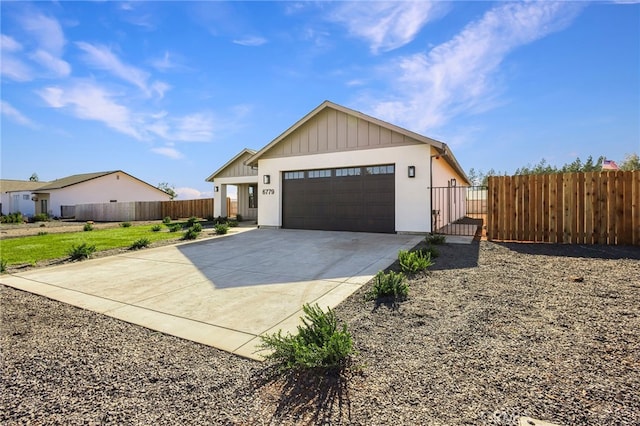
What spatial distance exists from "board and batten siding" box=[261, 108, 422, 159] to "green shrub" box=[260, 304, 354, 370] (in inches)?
370

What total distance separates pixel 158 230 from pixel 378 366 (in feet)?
47.6

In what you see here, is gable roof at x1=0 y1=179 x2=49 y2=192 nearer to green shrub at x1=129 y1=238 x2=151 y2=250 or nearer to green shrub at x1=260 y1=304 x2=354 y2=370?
green shrub at x1=129 y1=238 x2=151 y2=250

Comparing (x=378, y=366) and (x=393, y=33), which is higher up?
(x=393, y=33)

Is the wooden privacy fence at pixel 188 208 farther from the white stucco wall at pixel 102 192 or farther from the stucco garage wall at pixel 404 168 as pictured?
the stucco garage wall at pixel 404 168

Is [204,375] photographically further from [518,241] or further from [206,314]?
[518,241]

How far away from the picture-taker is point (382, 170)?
11477 mm

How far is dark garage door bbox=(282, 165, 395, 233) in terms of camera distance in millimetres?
11414

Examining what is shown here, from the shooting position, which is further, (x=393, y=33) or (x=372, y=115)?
(x=372, y=115)

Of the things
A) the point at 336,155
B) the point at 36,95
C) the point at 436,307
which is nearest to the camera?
the point at 436,307

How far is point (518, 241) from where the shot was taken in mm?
8742

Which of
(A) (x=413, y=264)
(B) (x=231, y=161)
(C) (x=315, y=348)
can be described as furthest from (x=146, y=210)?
(C) (x=315, y=348)

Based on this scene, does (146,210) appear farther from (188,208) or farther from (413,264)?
(413,264)

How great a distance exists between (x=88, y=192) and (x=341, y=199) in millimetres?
31762

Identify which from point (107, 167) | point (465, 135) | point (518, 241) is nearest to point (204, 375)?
point (518, 241)
